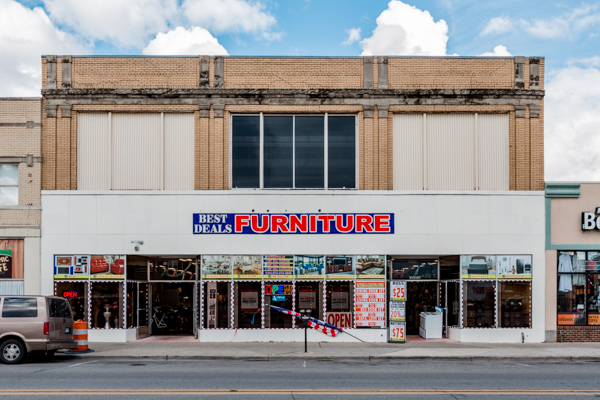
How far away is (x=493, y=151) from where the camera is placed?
2239 centimetres

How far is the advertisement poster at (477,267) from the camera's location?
21.7 m

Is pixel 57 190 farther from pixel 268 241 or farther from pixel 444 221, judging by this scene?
pixel 444 221

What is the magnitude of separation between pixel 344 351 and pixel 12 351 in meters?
9.19

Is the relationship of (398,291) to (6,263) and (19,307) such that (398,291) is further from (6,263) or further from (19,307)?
(6,263)

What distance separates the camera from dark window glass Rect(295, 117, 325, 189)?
72.8 feet

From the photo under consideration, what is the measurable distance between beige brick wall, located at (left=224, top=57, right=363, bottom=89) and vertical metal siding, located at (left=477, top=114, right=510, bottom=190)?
4.78 metres

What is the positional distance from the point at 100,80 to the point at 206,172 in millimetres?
5063

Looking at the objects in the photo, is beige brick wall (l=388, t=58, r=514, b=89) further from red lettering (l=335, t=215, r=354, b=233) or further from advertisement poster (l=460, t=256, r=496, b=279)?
advertisement poster (l=460, t=256, r=496, b=279)

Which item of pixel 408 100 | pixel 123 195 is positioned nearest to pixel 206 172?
pixel 123 195

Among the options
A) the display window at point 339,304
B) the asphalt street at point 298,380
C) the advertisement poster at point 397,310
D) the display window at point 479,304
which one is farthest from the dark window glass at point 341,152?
the asphalt street at point 298,380

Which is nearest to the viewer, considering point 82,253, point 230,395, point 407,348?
point 230,395

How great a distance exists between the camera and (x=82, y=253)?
2159cm

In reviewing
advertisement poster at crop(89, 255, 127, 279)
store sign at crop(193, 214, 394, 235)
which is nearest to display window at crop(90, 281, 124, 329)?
advertisement poster at crop(89, 255, 127, 279)

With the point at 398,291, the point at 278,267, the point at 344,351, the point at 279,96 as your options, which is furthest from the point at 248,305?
the point at 279,96
